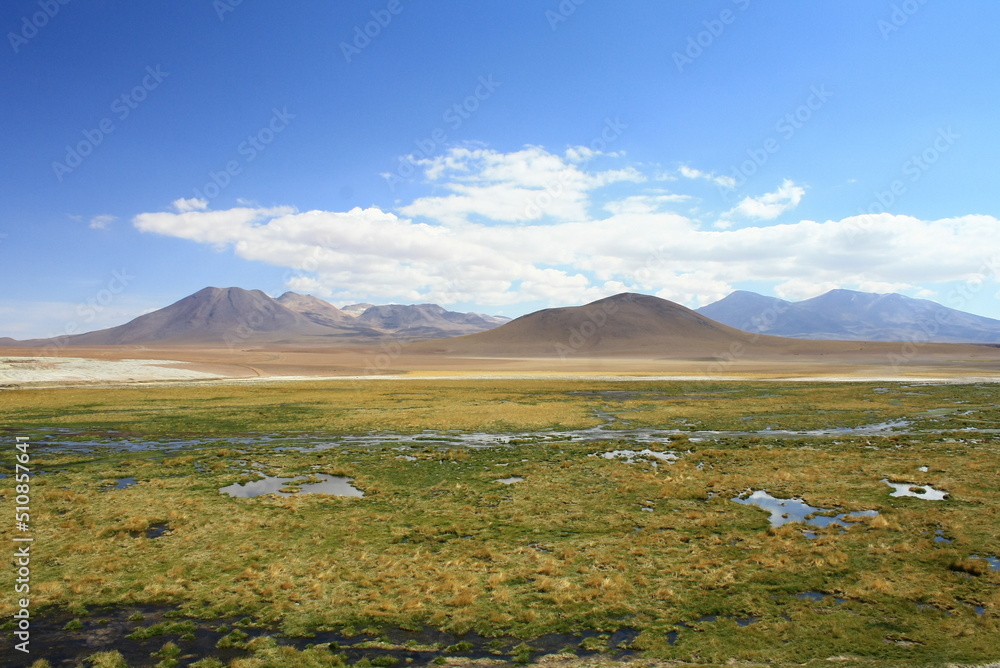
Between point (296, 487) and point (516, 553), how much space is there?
10.00 meters

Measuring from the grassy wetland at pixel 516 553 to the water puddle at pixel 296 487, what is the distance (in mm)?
291

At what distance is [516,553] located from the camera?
41.9 ft

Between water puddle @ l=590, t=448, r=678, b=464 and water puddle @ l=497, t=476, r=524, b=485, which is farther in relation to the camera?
water puddle @ l=590, t=448, r=678, b=464

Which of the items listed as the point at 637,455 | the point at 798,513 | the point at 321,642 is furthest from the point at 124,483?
the point at 798,513

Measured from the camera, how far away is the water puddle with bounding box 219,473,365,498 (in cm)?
1845

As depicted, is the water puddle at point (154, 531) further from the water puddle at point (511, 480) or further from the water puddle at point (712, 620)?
the water puddle at point (712, 620)

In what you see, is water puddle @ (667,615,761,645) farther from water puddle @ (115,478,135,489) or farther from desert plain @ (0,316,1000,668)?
water puddle @ (115,478,135,489)

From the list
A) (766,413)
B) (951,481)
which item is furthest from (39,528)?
(766,413)

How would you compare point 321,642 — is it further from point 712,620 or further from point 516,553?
Result: point 712,620

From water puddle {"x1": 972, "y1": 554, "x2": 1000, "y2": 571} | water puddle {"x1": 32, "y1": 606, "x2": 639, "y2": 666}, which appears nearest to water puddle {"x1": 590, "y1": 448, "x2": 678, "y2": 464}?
water puddle {"x1": 972, "y1": 554, "x2": 1000, "y2": 571}

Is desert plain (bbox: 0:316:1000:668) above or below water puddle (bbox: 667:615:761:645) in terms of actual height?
above

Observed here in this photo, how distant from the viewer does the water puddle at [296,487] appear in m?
18.5

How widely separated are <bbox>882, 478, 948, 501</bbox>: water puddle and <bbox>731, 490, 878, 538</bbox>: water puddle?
9.13 feet

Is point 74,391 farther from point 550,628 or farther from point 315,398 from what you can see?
point 550,628
